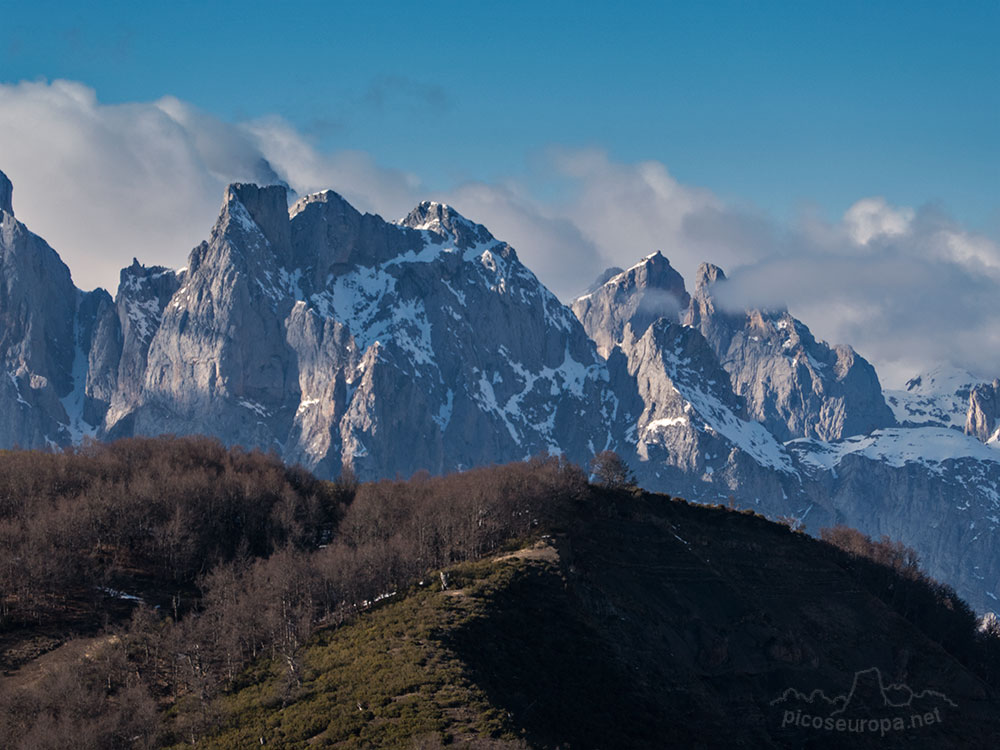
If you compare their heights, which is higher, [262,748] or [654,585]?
[654,585]

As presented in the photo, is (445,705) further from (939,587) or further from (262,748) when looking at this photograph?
(939,587)

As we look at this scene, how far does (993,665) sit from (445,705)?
11347cm

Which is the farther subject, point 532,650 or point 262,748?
point 532,650

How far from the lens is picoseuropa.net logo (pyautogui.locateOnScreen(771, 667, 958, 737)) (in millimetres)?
124375

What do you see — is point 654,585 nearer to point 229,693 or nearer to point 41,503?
point 229,693

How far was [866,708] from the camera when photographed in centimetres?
12862

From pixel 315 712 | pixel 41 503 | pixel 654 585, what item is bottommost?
pixel 315 712

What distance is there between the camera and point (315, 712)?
81875 millimetres

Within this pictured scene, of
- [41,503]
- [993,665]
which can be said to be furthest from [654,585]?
[41,503]

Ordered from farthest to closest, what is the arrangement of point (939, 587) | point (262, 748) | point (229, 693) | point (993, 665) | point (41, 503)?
point (939, 587) → point (993, 665) → point (41, 503) → point (229, 693) → point (262, 748)

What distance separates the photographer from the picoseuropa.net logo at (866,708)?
408ft

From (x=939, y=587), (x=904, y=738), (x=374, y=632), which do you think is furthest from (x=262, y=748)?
(x=939, y=587)

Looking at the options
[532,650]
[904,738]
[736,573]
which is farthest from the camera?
[736,573]

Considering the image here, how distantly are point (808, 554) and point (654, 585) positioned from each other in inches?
1596
